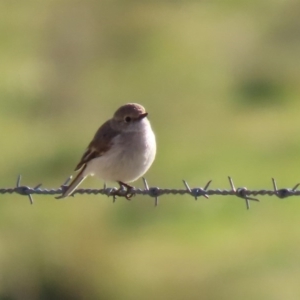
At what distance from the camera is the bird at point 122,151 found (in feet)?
28.1

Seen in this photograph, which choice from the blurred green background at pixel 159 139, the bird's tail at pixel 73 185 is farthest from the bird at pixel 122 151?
the blurred green background at pixel 159 139

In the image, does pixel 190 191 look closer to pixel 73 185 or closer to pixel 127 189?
pixel 127 189

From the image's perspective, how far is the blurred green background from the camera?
13.8 m

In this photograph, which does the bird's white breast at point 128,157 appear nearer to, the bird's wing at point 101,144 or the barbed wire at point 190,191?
the bird's wing at point 101,144

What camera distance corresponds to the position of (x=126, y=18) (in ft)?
96.5

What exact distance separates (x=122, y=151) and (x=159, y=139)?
39.2 ft

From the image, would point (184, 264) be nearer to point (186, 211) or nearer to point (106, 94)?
point (186, 211)

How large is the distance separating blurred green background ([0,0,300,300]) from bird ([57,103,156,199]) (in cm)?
461

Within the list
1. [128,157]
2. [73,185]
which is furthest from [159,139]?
[128,157]

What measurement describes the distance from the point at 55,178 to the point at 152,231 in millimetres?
2923

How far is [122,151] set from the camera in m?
8.66

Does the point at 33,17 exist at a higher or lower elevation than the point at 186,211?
higher

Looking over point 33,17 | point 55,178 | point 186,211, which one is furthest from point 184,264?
point 33,17

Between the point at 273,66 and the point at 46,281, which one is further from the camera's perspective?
the point at 273,66
